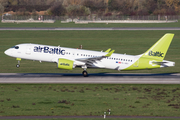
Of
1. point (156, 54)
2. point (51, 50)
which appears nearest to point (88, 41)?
point (51, 50)

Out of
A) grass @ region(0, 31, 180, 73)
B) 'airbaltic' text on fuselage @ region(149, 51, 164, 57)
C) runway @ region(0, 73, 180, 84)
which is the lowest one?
runway @ region(0, 73, 180, 84)

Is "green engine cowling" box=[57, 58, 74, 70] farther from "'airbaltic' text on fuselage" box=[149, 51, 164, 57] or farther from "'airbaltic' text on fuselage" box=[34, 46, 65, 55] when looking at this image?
"'airbaltic' text on fuselage" box=[149, 51, 164, 57]

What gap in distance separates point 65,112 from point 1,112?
19.7ft

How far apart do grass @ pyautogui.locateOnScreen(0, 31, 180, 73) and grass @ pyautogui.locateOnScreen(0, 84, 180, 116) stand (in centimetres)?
1703

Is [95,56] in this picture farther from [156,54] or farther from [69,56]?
[156,54]

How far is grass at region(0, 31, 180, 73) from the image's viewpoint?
2496 inches

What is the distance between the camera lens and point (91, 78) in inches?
1829

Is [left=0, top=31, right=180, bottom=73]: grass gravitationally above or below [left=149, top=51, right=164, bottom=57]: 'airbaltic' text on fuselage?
below

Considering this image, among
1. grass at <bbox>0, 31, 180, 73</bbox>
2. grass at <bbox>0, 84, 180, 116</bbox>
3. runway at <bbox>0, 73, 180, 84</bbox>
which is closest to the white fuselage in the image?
runway at <bbox>0, 73, 180, 84</bbox>

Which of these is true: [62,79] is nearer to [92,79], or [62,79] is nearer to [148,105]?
[92,79]

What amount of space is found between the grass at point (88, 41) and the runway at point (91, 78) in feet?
23.4

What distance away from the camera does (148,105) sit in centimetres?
3203

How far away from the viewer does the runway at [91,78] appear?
142 ft

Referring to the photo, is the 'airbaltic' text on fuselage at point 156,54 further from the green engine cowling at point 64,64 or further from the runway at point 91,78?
the green engine cowling at point 64,64
